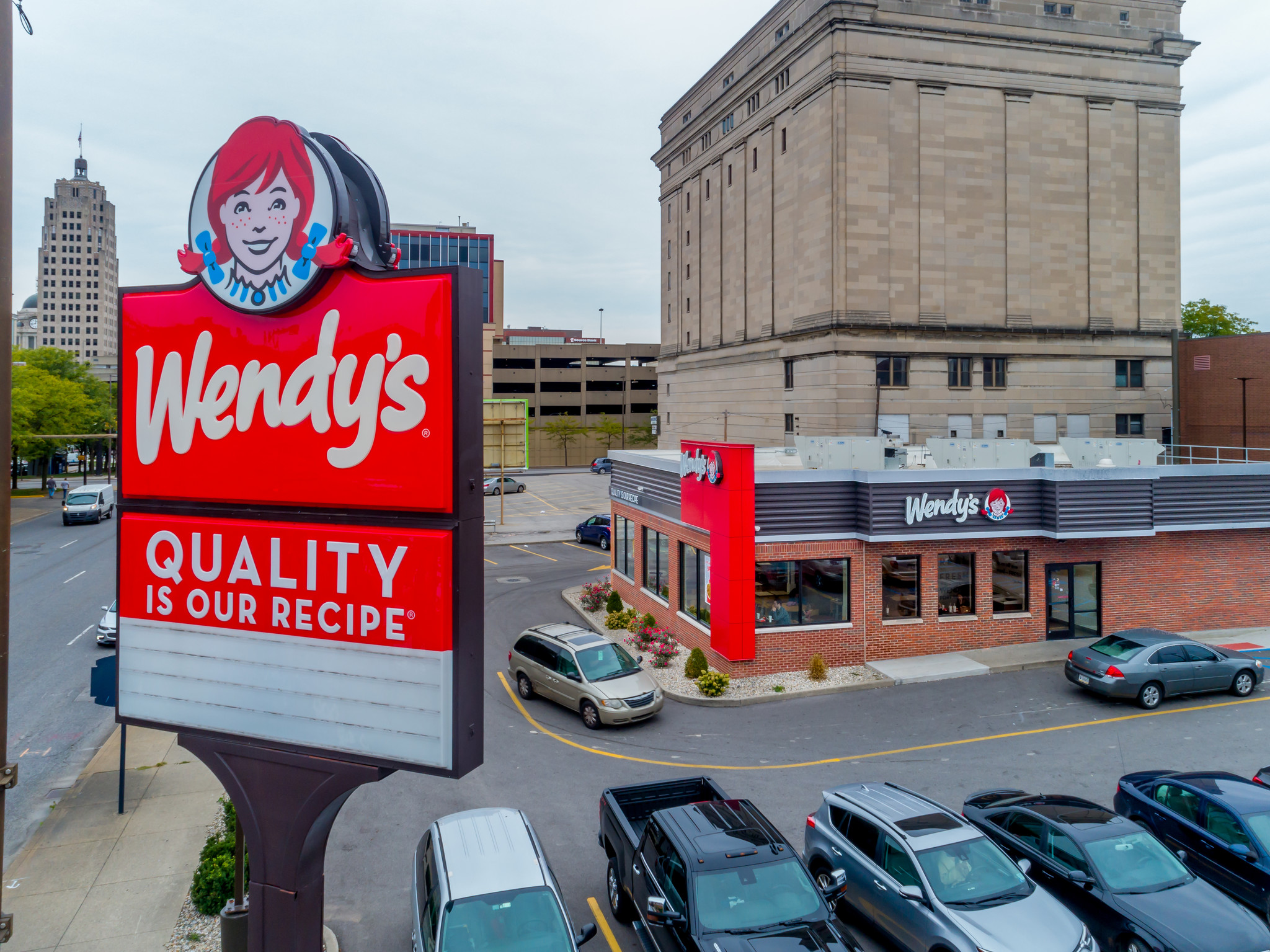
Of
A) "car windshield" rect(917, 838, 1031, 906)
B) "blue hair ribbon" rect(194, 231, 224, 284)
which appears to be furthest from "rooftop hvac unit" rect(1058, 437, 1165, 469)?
"blue hair ribbon" rect(194, 231, 224, 284)

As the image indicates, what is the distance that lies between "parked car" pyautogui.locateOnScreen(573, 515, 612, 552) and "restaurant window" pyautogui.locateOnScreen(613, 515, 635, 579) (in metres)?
13.6

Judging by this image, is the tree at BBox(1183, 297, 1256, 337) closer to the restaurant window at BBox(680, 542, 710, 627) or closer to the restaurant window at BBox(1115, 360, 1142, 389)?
the restaurant window at BBox(1115, 360, 1142, 389)

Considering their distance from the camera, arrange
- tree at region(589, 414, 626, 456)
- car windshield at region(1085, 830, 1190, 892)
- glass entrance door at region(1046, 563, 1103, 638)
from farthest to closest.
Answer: tree at region(589, 414, 626, 456) → glass entrance door at region(1046, 563, 1103, 638) → car windshield at region(1085, 830, 1190, 892)

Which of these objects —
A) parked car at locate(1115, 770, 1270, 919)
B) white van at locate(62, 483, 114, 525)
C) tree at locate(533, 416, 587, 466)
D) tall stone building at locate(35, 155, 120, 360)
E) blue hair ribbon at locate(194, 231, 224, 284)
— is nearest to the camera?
blue hair ribbon at locate(194, 231, 224, 284)

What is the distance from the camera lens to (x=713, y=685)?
68.9 ft

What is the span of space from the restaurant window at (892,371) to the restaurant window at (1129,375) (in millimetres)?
14266

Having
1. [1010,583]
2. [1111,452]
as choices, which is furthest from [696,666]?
[1111,452]

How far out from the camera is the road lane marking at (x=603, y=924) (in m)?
10.8

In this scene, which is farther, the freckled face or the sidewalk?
the sidewalk

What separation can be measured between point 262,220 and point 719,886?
333 inches

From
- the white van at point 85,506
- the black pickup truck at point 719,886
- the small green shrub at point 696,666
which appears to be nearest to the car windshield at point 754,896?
the black pickup truck at point 719,886

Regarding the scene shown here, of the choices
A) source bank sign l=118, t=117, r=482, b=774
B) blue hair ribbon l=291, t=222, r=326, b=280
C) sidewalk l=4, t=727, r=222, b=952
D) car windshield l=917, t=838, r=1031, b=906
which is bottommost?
sidewalk l=4, t=727, r=222, b=952

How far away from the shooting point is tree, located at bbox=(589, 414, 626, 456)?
112 m

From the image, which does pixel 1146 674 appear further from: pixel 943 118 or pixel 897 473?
pixel 943 118
